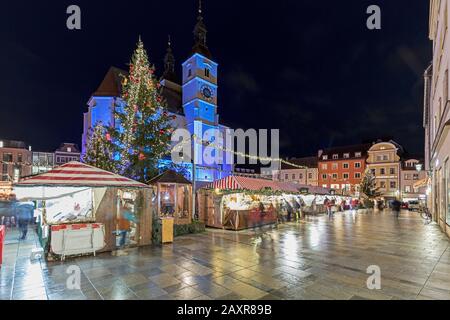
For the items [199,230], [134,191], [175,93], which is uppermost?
[175,93]

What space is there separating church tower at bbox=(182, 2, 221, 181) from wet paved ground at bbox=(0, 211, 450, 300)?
39.0 meters

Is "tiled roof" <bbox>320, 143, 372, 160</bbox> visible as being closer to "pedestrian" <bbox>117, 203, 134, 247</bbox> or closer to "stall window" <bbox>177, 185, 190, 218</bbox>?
"stall window" <bbox>177, 185, 190, 218</bbox>

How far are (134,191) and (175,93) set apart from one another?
50.5 meters

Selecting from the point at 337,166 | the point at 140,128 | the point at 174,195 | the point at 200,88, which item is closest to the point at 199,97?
the point at 200,88

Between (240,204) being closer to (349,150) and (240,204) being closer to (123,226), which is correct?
(123,226)

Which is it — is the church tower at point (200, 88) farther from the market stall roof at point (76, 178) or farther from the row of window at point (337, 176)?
the market stall roof at point (76, 178)

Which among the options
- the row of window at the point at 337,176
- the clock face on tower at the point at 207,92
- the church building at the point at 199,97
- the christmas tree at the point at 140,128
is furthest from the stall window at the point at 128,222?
the row of window at the point at 337,176

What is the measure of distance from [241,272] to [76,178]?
6.50 m

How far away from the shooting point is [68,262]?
751 cm

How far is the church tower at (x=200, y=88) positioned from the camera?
50.0 metres

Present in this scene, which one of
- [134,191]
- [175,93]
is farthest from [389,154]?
[134,191]

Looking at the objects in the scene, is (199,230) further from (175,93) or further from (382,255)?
(175,93)

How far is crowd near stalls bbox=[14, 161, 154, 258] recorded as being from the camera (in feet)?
26.0
